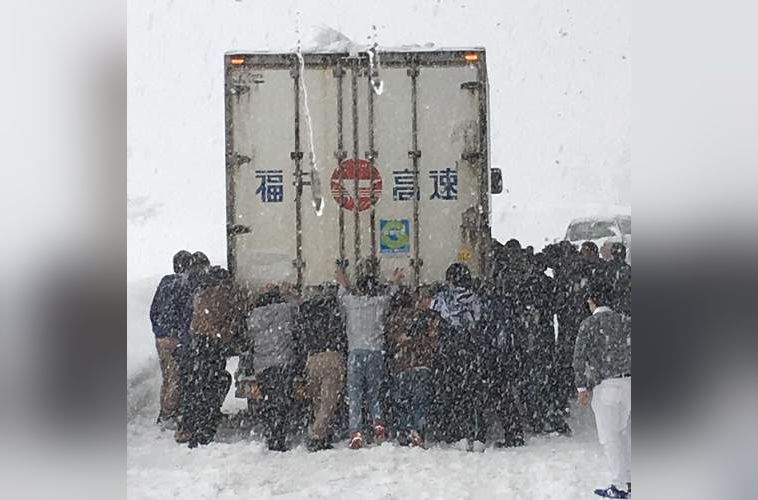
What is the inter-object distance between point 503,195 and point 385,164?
78.7 inches

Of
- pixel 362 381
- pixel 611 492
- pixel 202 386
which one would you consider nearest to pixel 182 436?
pixel 202 386

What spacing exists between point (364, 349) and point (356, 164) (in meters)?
1.35

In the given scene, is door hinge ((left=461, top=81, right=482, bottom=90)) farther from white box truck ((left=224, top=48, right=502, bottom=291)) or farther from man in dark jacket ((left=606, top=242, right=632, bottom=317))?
man in dark jacket ((left=606, top=242, right=632, bottom=317))

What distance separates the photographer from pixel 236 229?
6754 millimetres

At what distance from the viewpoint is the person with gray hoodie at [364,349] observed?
6652 millimetres

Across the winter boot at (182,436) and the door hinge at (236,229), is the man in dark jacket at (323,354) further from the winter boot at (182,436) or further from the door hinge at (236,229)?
the winter boot at (182,436)

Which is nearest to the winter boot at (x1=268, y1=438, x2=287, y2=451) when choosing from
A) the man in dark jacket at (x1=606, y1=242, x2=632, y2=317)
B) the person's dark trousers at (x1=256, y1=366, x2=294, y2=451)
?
the person's dark trousers at (x1=256, y1=366, x2=294, y2=451)

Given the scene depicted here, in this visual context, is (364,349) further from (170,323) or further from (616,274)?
(616,274)

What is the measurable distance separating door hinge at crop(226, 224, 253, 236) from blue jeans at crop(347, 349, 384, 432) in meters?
1.15

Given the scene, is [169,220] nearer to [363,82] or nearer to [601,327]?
[363,82]

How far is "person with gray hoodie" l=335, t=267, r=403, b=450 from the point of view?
665 centimetres

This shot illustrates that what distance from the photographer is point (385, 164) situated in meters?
6.89
